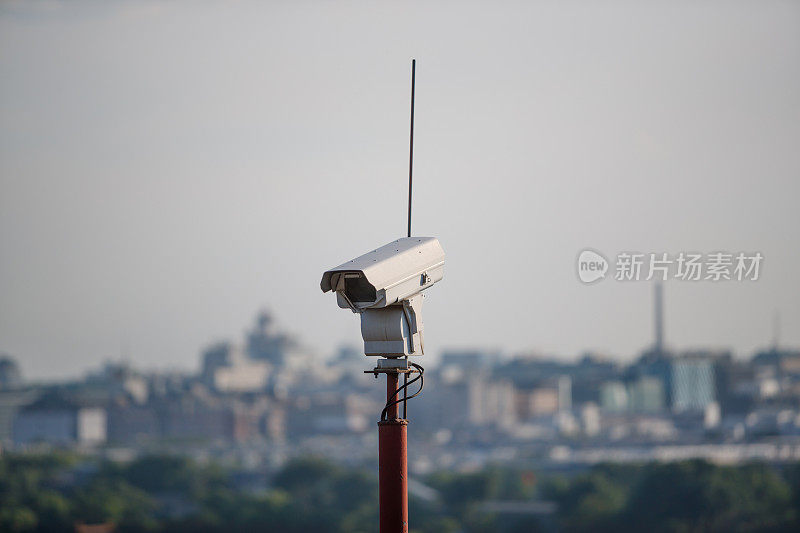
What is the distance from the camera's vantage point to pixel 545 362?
134 meters

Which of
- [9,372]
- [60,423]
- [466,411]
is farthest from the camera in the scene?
[9,372]

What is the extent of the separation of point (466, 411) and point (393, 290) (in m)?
113

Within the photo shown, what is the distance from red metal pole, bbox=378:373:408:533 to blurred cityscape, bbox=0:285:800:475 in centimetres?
8515

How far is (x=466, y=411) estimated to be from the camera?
11681 centimetres

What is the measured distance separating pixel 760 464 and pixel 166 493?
2533 centimetres

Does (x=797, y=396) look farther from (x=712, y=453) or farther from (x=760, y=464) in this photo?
(x=760, y=464)

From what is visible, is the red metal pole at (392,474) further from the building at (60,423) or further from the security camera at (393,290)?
the building at (60,423)

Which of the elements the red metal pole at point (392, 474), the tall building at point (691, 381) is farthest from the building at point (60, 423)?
the red metal pole at point (392, 474)

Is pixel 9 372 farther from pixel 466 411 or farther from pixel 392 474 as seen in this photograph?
pixel 392 474

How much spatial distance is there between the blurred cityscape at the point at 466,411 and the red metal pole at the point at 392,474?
279 ft

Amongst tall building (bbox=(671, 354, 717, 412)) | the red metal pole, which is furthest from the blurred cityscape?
the red metal pole

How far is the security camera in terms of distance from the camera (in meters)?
4.51

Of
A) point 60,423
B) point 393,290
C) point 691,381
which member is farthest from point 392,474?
point 60,423

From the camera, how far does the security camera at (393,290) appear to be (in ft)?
14.8
